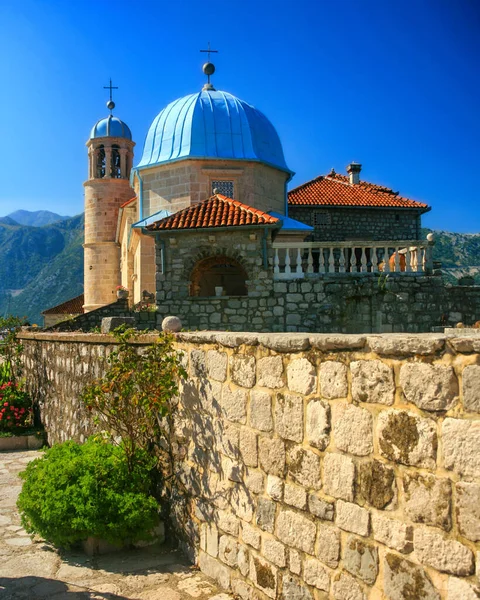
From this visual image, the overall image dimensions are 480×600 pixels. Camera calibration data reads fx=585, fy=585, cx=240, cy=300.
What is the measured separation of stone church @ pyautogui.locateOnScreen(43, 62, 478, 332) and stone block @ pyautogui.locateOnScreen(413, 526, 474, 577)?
1203cm

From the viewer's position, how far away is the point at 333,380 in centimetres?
319

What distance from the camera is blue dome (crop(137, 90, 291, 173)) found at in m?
19.6

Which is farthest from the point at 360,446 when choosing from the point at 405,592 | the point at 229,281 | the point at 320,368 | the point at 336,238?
the point at 336,238

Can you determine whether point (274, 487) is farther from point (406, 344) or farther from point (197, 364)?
point (406, 344)

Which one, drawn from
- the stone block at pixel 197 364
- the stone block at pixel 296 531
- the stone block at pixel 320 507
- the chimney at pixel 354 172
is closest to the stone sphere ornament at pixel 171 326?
the stone block at pixel 197 364

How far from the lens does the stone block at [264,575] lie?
366cm

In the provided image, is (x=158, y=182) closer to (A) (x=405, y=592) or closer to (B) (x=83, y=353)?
(B) (x=83, y=353)

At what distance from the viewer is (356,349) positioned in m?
3.05

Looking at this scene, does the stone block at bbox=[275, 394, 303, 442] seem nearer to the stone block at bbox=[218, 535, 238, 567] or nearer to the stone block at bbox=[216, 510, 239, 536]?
the stone block at bbox=[216, 510, 239, 536]

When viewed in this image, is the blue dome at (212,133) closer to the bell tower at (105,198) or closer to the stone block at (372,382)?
the bell tower at (105,198)

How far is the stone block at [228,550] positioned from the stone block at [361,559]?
118cm

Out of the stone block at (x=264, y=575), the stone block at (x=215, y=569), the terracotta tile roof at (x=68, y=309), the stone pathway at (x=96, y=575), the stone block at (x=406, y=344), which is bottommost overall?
the stone pathway at (x=96, y=575)

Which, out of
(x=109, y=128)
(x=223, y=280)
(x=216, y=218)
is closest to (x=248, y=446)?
(x=216, y=218)

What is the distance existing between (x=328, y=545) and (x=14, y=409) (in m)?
7.65
